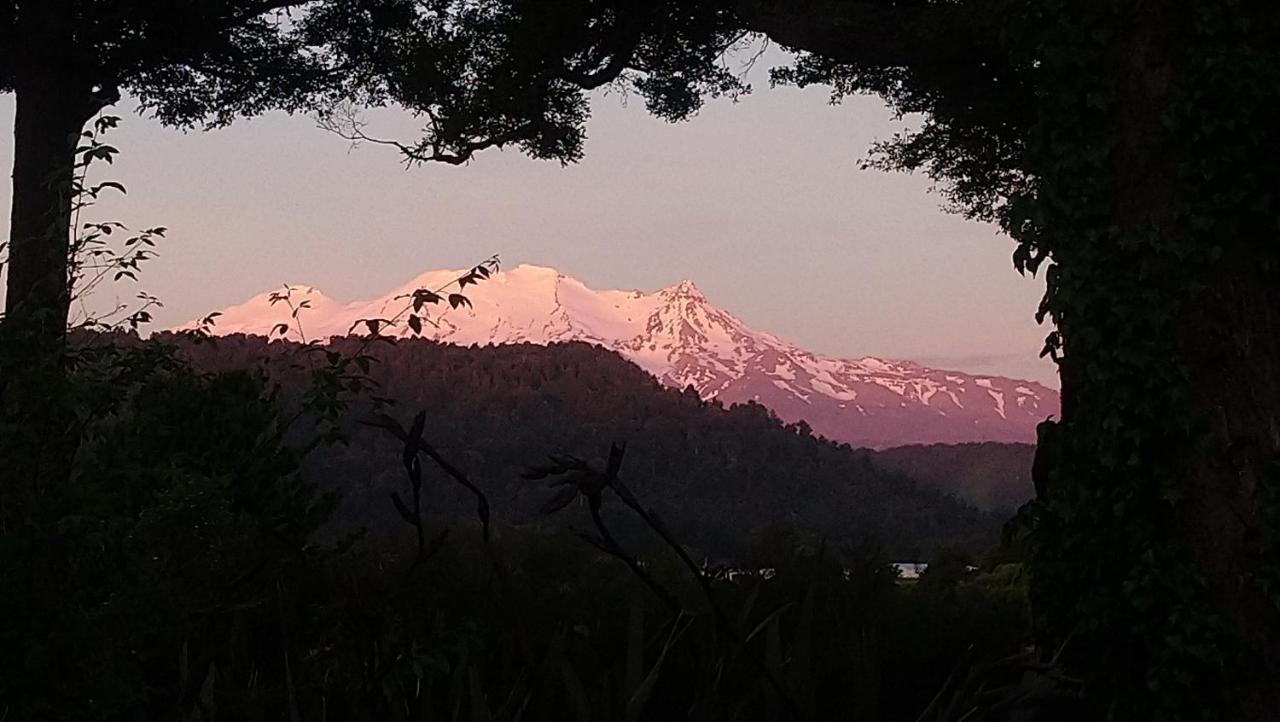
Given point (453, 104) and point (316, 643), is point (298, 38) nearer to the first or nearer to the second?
point (453, 104)

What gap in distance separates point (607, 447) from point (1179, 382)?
5192cm

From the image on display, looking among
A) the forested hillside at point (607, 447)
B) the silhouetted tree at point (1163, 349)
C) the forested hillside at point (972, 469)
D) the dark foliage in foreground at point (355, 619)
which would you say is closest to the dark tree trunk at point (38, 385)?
the dark foliage in foreground at point (355, 619)

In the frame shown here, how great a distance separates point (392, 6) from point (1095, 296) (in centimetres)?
1356

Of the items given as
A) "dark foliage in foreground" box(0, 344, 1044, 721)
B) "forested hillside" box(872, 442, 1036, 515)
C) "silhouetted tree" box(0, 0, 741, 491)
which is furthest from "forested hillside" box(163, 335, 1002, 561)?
"dark foliage in foreground" box(0, 344, 1044, 721)

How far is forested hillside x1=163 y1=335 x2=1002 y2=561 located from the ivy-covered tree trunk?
45889 millimetres

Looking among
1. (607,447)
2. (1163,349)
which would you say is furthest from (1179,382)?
(607,447)

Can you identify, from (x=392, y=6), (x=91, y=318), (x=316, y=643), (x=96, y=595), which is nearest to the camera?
(x=96, y=595)

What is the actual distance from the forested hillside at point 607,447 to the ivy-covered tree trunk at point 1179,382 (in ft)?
151

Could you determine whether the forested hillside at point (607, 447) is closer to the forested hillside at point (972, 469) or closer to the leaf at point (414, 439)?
the forested hillside at point (972, 469)

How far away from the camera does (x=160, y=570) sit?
13.9 feet

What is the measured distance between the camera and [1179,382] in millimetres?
6902

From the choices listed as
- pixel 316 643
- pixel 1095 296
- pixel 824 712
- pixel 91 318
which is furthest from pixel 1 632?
pixel 1095 296

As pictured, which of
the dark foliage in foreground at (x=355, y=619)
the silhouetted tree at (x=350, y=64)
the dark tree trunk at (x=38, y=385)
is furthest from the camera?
the silhouetted tree at (x=350, y=64)

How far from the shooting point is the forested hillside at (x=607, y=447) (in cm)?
6247
